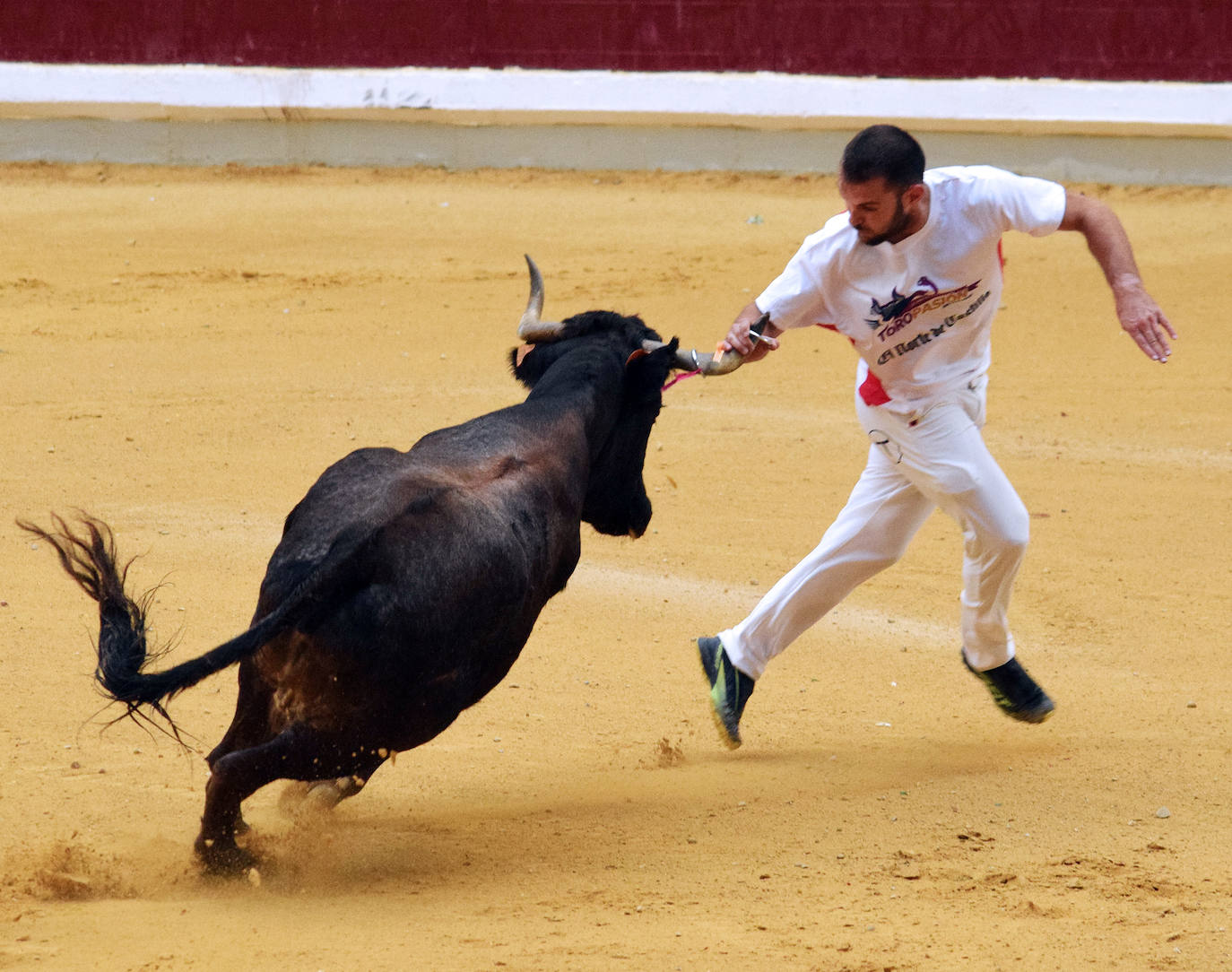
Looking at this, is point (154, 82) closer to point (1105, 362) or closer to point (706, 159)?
point (706, 159)

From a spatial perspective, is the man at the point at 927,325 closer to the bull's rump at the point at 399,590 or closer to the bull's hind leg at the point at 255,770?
the bull's rump at the point at 399,590

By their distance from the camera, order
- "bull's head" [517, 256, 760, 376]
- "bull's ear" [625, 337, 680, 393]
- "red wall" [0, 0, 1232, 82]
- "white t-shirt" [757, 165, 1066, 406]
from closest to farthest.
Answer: "white t-shirt" [757, 165, 1066, 406]
"bull's head" [517, 256, 760, 376]
"bull's ear" [625, 337, 680, 393]
"red wall" [0, 0, 1232, 82]

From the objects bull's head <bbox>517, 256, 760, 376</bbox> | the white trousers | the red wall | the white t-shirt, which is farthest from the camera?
the red wall

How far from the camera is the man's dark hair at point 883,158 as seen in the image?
391cm

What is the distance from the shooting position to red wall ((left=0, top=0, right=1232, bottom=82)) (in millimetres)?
13359

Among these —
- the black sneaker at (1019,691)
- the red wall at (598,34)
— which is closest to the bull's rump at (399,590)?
the black sneaker at (1019,691)

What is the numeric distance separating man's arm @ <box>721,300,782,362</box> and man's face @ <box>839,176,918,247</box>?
35 centimetres

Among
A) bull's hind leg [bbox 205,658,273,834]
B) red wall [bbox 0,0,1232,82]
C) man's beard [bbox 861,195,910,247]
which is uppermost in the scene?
red wall [bbox 0,0,1232,82]

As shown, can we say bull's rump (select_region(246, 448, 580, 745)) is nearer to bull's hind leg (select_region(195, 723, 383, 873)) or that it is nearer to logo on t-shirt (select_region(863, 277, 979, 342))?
bull's hind leg (select_region(195, 723, 383, 873))

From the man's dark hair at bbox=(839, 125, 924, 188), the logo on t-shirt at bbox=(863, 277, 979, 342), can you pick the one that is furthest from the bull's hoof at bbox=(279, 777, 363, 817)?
the man's dark hair at bbox=(839, 125, 924, 188)

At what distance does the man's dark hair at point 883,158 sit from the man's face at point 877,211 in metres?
0.02

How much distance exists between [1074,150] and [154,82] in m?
7.67

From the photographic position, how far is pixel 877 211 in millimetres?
3986

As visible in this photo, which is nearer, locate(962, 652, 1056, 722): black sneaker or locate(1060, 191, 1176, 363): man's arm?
locate(1060, 191, 1176, 363): man's arm
